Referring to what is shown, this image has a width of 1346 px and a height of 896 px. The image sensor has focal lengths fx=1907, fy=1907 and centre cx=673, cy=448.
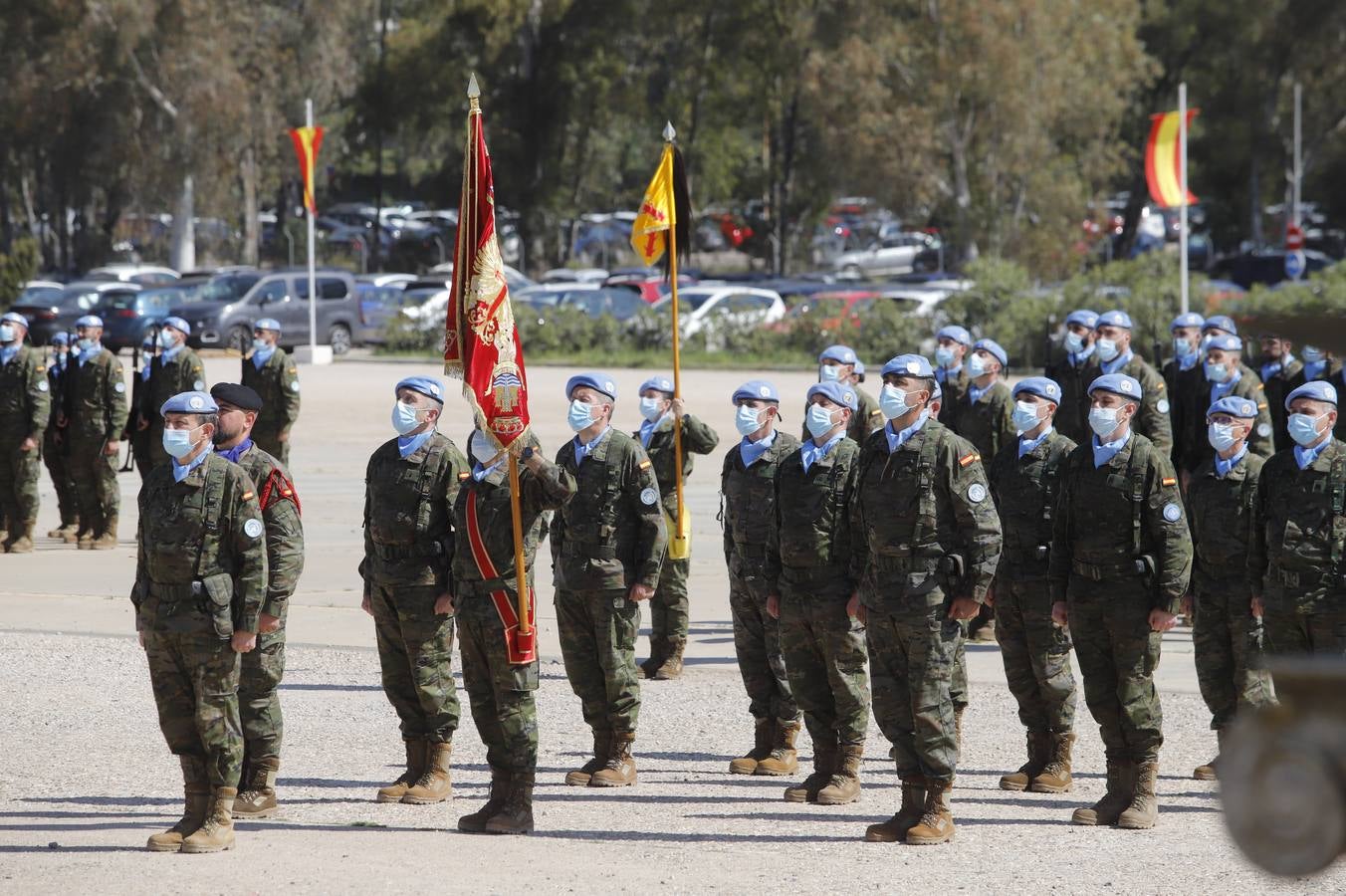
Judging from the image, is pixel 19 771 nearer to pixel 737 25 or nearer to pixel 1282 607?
pixel 1282 607

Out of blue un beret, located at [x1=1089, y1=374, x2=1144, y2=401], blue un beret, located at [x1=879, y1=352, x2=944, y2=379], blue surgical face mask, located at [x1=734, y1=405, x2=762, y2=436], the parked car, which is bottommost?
blue surgical face mask, located at [x1=734, y1=405, x2=762, y2=436]

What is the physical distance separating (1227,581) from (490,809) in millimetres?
3608

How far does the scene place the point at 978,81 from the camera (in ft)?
140

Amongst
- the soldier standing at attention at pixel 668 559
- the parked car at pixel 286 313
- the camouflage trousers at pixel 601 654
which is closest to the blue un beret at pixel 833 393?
the camouflage trousers at pixel 601 654

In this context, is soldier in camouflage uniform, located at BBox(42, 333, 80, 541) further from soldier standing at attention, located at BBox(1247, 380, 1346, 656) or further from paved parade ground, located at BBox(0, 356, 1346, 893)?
soldier standing at attention, located at BBox(1247, 380, 1346, 656)

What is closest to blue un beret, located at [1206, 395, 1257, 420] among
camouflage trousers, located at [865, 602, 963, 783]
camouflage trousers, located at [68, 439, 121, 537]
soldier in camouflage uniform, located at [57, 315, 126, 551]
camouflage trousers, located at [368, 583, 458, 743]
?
camouflage trousers, located at [865, 602, 963, 783]

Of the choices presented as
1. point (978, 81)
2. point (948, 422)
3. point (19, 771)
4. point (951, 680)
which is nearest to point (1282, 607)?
point (951, 680)

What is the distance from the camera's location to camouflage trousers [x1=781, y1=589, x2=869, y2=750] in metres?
8.60

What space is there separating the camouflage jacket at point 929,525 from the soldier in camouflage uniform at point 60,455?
10410 mm

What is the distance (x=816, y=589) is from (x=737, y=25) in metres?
45.9

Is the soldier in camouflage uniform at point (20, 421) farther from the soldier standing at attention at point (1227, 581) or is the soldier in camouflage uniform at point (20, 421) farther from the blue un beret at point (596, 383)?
the soldier standing at attention at point (1227, 581)

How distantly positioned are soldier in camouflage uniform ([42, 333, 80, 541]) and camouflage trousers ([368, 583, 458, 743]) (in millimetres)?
8785

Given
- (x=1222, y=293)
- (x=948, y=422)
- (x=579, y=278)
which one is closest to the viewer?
(x=948, y=422)

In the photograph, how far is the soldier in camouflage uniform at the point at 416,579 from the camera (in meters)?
8.57
